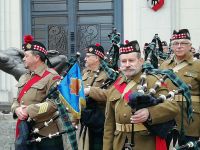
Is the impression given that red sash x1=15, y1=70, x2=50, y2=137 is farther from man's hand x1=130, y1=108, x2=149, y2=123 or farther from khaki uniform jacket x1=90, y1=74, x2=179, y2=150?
man's hand x1=130, y1=108, x2=149, y2=123

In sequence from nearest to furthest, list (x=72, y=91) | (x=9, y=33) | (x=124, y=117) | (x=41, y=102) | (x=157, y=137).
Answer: (x=157, y=137), (x=124, y=117), (x=41, y=102), (x=72, y=91), (x=9, y=33)

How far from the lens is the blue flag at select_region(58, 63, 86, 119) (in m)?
5.99

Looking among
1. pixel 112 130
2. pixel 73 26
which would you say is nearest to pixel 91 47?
pixel 112 130

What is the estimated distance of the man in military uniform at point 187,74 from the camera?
6.35 metres

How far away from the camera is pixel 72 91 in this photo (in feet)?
20.1

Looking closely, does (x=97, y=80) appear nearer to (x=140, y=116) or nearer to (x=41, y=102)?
(x=41, y=102)

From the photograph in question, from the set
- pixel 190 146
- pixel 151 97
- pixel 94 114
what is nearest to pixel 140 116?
pixel 151 97

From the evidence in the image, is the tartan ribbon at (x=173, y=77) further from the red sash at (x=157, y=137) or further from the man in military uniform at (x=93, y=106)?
the man in military uniform at (x=93, y=106)

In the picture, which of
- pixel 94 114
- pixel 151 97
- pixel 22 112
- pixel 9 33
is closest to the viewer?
pixel 151 97

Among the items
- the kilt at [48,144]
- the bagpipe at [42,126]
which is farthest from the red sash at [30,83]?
the kilt at [48,144]

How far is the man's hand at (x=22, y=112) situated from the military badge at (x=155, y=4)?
566 cm

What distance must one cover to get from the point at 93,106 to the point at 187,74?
3.90 feet

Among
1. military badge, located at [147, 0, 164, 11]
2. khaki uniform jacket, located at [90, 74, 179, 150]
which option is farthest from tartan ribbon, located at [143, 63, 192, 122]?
military badge, located at [147, 0, 164, 11]

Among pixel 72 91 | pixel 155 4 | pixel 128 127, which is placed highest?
pixel 155 4
